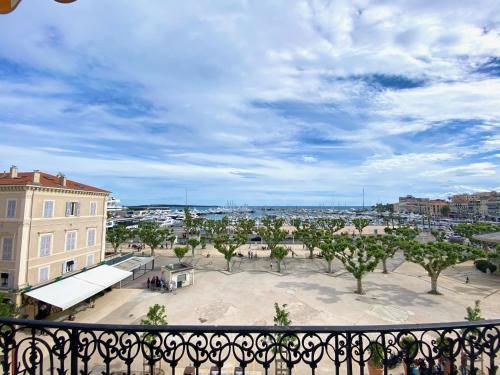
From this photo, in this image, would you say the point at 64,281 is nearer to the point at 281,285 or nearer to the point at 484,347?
the point at 281,285

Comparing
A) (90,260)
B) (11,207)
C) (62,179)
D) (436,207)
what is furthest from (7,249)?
(436,207)

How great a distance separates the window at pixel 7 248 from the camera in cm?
2162

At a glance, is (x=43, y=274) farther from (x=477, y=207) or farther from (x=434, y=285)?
(x=477, y=207)

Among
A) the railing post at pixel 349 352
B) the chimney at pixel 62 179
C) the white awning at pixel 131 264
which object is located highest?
the chimney at pixel 62 179

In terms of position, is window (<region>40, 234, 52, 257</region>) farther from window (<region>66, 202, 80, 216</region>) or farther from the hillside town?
the hillside town

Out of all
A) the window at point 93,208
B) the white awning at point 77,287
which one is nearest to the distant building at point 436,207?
the window at point 93,208

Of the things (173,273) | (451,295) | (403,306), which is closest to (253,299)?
(173,273)

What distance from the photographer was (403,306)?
26.1 m

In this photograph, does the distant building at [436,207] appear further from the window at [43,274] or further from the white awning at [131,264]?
the window at [43,274]

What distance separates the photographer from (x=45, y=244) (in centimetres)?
2380

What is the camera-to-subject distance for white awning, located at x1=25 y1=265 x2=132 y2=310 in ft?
69.4

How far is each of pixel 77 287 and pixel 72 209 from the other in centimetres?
738

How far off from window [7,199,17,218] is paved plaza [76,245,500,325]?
9379mm

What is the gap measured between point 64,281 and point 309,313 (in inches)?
804
